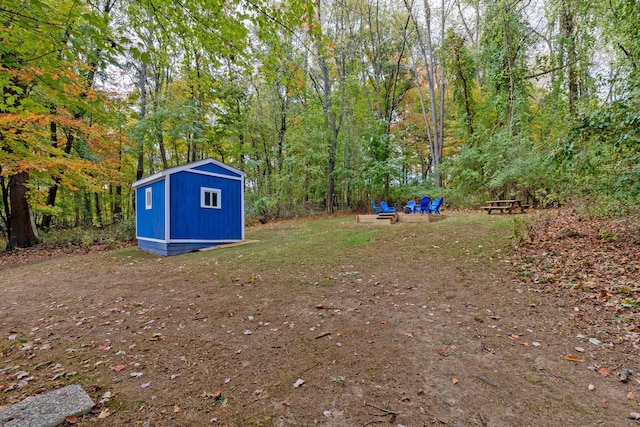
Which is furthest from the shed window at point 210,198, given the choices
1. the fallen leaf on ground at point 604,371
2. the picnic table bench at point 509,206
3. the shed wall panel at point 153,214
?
the picnic table bench at point 509,206

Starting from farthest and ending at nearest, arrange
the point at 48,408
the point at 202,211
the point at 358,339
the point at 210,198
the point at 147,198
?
1. the point at 147,198
2. the point at 210,198
3. the point at 202,211
4. the point at 358,339
5. the point at 48,408

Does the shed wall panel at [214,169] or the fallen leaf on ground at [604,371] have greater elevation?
the shed wall panel at [214,169]

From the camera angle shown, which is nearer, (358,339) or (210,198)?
(358,339)

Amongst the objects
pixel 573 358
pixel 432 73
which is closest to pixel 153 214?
pixel 573 358

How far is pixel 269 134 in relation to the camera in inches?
642

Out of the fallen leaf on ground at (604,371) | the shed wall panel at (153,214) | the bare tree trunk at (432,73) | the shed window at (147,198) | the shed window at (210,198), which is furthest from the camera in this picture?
the bare tree trunk at (432,73)

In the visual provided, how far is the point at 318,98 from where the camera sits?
15.6 m

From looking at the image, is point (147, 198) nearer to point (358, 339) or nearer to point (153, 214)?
point (153, 214)

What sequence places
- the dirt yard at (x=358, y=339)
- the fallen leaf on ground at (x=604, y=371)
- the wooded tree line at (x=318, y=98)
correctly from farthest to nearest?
the wooded tree line at (x=318, y=98) → the fallen leaf on ground at (x=604, y=371) → the dirt yard at (x=358, y=339)

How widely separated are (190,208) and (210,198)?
Result: 0.69m

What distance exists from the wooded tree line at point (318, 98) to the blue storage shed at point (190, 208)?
2.22 m

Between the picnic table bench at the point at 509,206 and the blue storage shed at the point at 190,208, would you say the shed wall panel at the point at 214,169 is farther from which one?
the picnic table bench at the point at 509,206

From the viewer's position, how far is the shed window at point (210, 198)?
839 cm

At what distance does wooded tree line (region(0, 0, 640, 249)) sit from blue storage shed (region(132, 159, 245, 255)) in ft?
7.29
